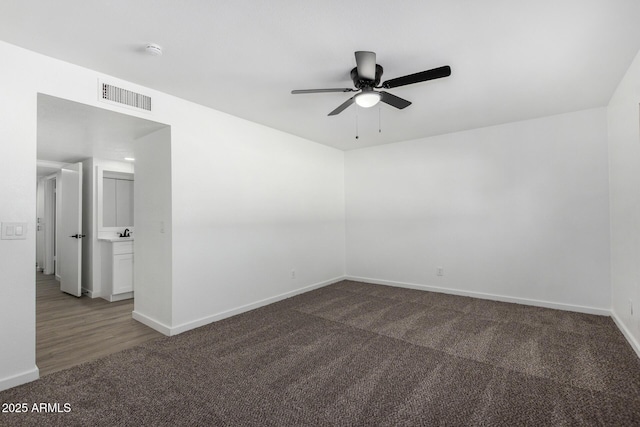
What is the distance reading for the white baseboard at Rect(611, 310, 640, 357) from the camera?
8.54 ft

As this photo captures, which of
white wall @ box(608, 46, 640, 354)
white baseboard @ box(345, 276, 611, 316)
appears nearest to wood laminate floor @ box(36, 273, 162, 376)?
white baseboard @ box(345, 276, 611, 316)

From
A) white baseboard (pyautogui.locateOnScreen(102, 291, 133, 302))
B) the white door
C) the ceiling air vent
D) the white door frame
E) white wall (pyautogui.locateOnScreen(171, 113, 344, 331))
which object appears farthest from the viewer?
the white door frame

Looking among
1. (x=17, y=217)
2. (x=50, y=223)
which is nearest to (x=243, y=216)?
(x=17, y=217)

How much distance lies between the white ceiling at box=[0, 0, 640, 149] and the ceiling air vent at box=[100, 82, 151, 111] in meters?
0.12

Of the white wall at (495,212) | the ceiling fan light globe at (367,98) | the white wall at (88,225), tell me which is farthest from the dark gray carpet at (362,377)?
the white wall at (88,225)

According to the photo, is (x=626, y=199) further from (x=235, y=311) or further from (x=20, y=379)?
(x=20, y=379)

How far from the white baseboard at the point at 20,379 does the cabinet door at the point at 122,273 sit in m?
2.38

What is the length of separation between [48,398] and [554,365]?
367cm

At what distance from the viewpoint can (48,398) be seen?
2084mm

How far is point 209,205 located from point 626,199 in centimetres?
417

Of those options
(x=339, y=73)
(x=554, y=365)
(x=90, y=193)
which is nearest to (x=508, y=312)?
(x=554, y=365)

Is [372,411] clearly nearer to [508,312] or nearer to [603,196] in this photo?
[508,312]

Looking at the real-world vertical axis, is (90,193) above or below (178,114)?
below

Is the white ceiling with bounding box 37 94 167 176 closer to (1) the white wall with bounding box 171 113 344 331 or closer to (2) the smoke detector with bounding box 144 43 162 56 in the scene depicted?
(1) the white wall with bounding box 171 113 344 331
